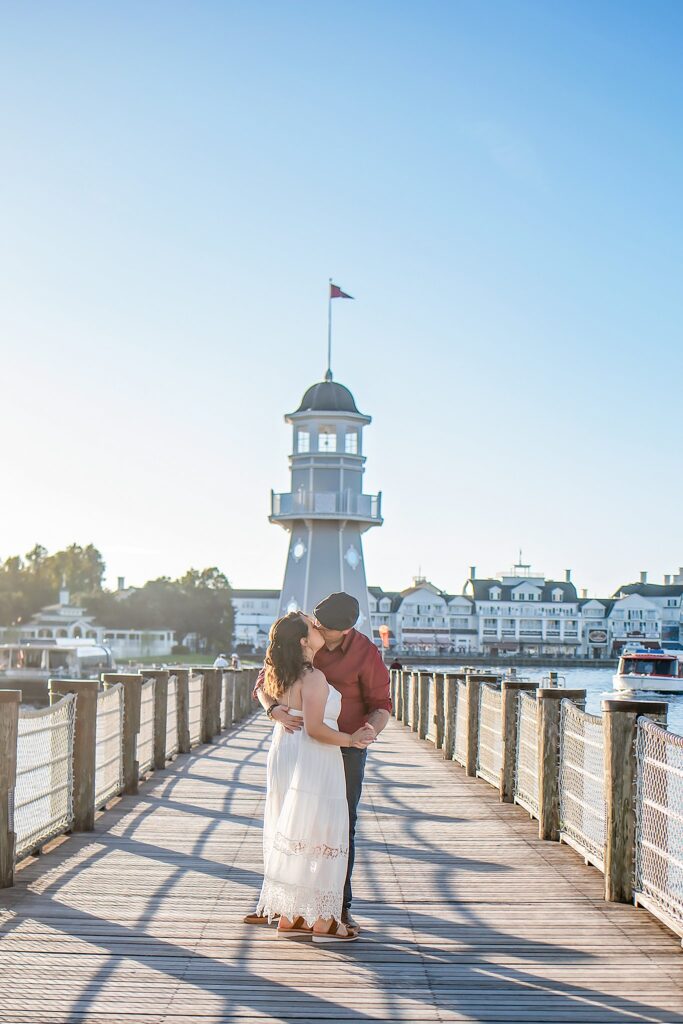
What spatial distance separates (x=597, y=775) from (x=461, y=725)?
24.3 feet

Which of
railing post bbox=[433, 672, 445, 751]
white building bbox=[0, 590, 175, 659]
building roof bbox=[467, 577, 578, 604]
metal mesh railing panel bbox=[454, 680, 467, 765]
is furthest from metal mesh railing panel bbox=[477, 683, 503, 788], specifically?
building roof bbox=[467, 577, 578, 604]

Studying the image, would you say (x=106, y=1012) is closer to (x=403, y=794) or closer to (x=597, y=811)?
(x=597, y=811)

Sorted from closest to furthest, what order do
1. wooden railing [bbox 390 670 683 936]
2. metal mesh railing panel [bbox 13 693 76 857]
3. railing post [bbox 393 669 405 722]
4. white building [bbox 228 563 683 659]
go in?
wooden railing [bbox 390 670 683 936]
metal mesh railing panel [bbox 13 693 76 857]
railing post [bbox 393 669 405 722]
white building [bbox 228 563 683 659]

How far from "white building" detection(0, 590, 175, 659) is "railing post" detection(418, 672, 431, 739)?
91604 mm

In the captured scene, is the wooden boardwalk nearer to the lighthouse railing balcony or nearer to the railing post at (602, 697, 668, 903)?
the railing post at (602, 697, 668, 903)

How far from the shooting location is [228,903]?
284 inches

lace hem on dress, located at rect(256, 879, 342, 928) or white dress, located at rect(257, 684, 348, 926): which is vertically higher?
white dress, located at rect(257, 684, 348, 926)

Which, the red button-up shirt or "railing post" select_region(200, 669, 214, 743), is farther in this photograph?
"railing post" select_region(200, 669, 214, 743)

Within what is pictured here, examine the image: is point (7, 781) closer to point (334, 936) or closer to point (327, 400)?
point (334, 936)

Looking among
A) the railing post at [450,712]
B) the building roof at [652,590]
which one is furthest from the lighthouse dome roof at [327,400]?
the building roof at [652,590]

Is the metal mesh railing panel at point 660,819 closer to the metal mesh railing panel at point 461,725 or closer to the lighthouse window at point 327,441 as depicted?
the metal mesh railing panel at point 461,725

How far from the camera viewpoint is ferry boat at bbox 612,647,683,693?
251 feet

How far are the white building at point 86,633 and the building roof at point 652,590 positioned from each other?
52.8 metres

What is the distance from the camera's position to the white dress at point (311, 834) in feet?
20.7
